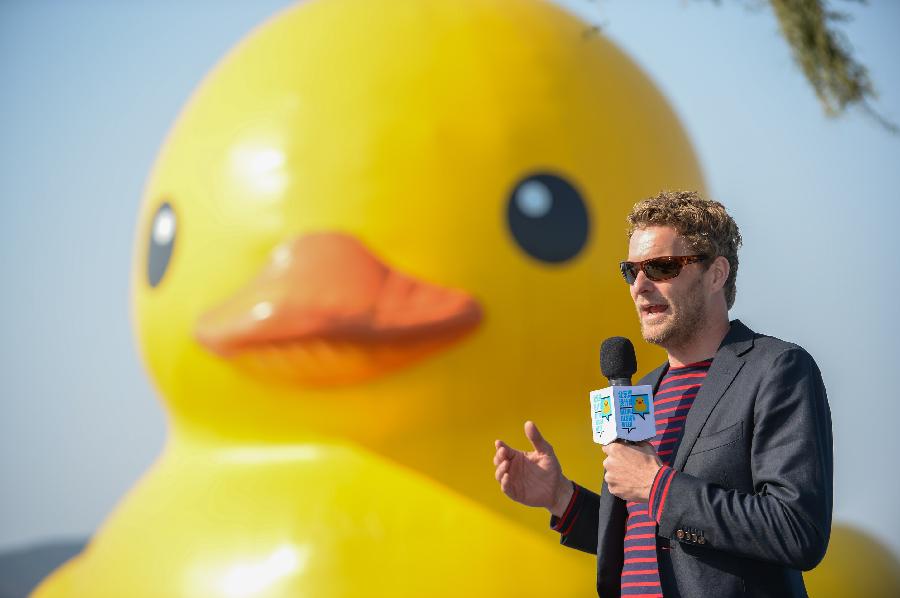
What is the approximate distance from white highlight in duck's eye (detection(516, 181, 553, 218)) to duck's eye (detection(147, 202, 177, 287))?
1706 mm

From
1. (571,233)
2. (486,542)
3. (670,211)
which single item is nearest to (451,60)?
(571,233)

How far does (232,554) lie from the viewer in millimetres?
4035

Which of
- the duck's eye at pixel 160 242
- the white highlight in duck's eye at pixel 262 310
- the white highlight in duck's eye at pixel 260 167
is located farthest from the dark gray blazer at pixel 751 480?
the duck's eye at pixel 160 242

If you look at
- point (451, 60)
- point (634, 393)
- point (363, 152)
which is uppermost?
point (451, 60)

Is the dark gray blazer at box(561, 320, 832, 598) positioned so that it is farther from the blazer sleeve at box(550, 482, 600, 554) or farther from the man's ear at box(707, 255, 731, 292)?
the blazer sleeve at box(550, 482, 600, 554)

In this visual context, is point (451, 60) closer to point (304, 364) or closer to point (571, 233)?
point (571, 233)

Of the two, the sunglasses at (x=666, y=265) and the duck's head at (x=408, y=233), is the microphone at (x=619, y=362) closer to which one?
the sunglasses at (x=666, y=265)

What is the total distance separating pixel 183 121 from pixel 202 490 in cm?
187

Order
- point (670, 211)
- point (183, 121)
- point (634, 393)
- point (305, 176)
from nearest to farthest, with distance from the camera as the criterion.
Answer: point (634, 393)
point (670, 211)
point (305, 176)
point (183, 121)

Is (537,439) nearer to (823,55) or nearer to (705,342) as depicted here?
(705,342)

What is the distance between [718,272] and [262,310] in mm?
2536

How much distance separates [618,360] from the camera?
1.90m

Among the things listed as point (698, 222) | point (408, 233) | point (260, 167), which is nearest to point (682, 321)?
point (698, 222)

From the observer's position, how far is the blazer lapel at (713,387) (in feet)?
5.59
